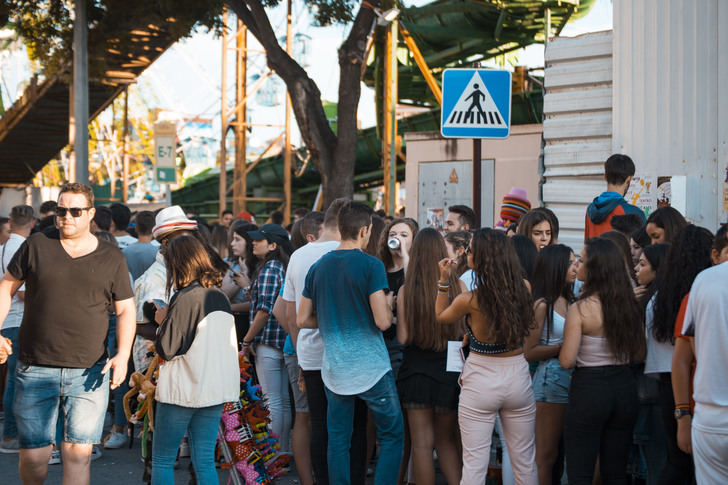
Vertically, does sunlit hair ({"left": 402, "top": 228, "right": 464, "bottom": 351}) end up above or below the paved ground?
above

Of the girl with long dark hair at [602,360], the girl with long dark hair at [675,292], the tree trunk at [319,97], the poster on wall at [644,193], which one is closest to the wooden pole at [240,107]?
the tree trunk at [319,97]

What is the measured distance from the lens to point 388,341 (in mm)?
5918

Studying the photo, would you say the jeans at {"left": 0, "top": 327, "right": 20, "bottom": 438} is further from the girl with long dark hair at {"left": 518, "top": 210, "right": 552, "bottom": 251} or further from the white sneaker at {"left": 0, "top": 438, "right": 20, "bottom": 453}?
the girl with long dark hair at {"left": 518, "top": 210, "right": 552, "bottom": 251}

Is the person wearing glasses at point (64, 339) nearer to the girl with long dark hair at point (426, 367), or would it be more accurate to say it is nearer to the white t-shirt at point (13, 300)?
the girl with long dark hair at point (426, 367)

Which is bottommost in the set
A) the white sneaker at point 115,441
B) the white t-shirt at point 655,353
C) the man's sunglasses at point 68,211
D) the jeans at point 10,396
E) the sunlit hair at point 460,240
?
the white sneaker at point 115,441

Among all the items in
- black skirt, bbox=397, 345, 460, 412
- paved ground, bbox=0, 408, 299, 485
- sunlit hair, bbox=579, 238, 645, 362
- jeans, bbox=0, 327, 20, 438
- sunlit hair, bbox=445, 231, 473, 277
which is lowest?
paved ground, bbox=0, 408, 299, 485

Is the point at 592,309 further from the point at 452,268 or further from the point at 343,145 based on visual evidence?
the point at 343,145

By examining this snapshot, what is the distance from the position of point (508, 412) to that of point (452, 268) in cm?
90

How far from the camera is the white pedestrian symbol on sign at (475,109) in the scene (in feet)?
24.3

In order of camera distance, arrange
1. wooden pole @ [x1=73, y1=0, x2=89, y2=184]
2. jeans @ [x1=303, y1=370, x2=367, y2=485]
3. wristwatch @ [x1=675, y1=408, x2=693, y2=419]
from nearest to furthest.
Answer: wristwatch @ [x1=675, y1=408, x2=693, y2=419]
jeans @ [x1=303, y1=370, x2=367, y2=485]
wooden pole @ [x1=73, y1=0, x2=89, y2=184]

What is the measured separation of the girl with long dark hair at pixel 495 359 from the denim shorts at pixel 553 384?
1.24 ft

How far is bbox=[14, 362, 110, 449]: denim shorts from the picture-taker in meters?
4.95

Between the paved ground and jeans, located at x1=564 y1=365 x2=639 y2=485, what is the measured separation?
2566 mm

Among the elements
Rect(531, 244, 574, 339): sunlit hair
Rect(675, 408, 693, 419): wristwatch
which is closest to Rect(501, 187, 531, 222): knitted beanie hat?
Rect(531, 244, 574, 339): sunlit hair
